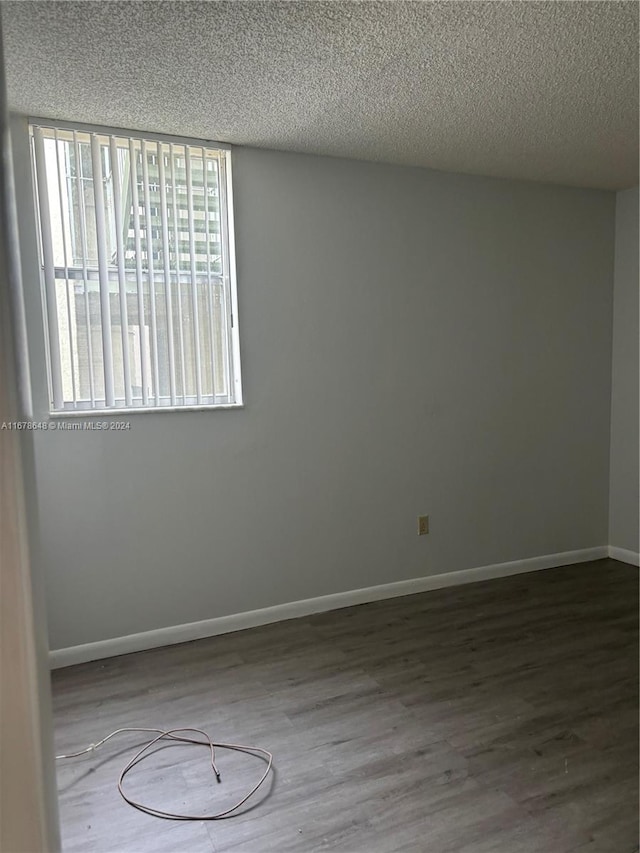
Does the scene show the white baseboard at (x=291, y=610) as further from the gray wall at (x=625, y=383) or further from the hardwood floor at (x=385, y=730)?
the gray wall at (x=625, y=383)

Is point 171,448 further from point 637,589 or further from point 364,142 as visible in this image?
point 637,589

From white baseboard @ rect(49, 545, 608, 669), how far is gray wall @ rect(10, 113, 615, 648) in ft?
0.16

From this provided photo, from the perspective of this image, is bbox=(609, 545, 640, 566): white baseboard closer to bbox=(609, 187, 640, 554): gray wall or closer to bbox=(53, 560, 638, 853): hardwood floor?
bbox=(609, 187, 640, 554): gray wall

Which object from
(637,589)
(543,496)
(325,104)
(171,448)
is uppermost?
(325,104)

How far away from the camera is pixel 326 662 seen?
267 cm

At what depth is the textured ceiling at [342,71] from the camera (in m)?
1.79

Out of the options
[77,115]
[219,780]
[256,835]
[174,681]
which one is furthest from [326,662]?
[77,115]

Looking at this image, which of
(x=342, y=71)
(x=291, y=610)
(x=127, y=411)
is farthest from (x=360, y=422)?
(x=342, y=71)

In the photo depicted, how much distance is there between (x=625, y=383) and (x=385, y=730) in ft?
9.27

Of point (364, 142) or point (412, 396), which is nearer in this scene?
point (364, 142)

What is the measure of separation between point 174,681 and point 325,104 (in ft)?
7.81

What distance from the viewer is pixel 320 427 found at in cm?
319

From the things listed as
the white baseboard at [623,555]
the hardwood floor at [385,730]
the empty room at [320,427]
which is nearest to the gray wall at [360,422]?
the empty room at [320,427]

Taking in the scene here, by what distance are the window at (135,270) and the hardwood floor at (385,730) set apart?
120 centimetres
